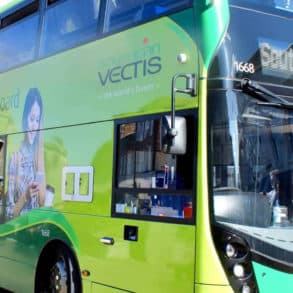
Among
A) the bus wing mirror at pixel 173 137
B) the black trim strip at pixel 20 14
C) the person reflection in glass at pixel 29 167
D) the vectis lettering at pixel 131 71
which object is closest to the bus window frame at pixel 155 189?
the bus wing mirror at pixel 173 137

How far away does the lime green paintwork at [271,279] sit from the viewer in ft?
15.6

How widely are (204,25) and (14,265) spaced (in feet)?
14.5

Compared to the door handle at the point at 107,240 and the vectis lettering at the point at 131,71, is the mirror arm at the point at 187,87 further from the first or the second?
the door handle at the point at 107,240

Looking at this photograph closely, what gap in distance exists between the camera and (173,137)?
487 cm

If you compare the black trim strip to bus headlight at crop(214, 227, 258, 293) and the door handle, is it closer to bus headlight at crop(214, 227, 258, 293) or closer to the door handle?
the door handle

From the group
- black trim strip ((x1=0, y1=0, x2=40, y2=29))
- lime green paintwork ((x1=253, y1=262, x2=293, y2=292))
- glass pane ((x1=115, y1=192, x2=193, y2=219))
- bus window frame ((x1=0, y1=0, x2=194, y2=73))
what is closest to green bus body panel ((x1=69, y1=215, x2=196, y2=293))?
glass pane ((x1=115, y1=192, x2=193, y2=219))

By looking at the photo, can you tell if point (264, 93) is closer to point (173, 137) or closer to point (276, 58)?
point (276, 58)

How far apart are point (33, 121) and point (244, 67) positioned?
141 inches

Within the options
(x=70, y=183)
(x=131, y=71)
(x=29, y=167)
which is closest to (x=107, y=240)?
(x=70, y=183)

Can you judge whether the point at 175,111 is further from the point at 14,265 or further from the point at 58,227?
the point at 14,265

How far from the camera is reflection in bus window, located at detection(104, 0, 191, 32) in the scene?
18.3 ft

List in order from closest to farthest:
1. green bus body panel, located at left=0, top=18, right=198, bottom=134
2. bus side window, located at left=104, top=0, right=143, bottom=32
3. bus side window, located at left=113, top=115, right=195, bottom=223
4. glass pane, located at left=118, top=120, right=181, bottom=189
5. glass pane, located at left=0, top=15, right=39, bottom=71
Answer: bus side window, located at left=113, top=115, right=195, bottom=223 < glass pane, located at left=118, top=120, right=181, bottom=189 < green bus body panel, located at left=0, top=18, right=198, bottom=134 < bus side window, located at left=104, top=0, right=143, bottom=32 < glass pane, located at left=0, top=15, right=39, bottom=71

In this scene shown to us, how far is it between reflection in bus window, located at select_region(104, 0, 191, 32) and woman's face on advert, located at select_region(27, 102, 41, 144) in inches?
68.1

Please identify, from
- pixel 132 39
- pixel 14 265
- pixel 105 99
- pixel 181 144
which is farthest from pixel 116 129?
pixel 14 265
